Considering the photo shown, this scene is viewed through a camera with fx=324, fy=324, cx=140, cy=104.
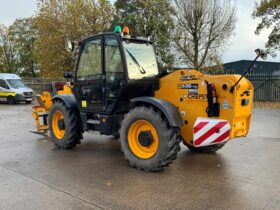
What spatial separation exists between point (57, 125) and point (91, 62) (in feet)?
Result: 6.08

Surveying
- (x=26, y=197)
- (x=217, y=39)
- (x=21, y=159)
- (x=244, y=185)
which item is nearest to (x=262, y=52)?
(x=244, y=185)

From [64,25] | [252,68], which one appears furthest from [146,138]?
[252,68]

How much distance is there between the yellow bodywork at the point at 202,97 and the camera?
533 centimetres

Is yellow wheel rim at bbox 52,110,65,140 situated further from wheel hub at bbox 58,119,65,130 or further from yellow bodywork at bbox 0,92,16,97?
yellow bodywork at bbox 0,92,16,97

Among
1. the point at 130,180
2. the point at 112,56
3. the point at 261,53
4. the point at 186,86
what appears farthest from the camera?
the point at 112,56

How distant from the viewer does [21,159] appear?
654 cm

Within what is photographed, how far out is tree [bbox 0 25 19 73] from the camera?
5156 centimetres

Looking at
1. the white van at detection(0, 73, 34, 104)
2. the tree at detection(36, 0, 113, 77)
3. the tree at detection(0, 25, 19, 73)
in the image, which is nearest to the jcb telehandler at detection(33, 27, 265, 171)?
the white van at detection(0, 73, 34, 104)

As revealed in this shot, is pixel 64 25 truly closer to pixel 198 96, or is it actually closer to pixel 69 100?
pixel 69 100

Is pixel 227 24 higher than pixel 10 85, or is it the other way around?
pixel 227 24

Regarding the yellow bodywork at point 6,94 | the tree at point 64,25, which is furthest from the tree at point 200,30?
the yellow bodywork at point 6,94

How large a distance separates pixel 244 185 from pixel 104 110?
3.04 meters

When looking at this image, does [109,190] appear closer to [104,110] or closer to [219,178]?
[219,178]

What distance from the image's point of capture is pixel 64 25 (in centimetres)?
2817
